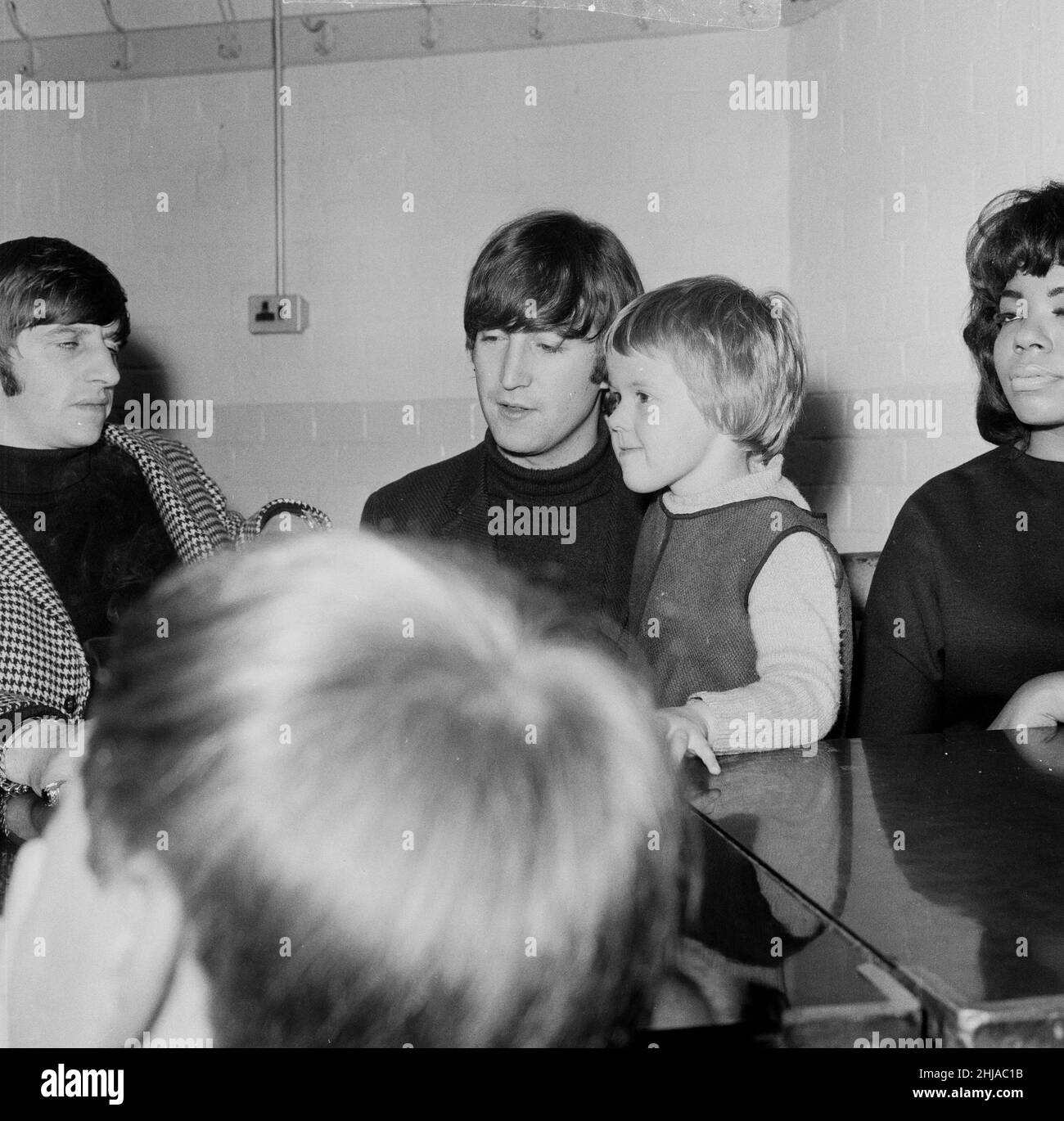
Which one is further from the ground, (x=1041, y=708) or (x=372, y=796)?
(x=372, y=796)

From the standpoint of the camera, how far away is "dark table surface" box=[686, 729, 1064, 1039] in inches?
17.5

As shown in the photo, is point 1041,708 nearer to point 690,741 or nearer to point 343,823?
point 690,741

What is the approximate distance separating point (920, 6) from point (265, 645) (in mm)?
2863

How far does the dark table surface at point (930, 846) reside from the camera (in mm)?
444

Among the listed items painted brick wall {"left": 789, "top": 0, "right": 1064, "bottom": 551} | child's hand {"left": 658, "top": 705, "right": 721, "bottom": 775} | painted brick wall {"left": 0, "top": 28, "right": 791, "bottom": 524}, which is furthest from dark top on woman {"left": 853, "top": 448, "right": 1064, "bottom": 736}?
painted brick wall {"left": 0, "top": 28, "right": 791, "bottom": 524}

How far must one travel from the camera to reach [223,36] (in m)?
3.23

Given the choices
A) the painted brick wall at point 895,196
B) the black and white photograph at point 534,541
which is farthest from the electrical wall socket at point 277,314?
the painted brick wall at point 895,196

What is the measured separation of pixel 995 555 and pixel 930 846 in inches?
39.6

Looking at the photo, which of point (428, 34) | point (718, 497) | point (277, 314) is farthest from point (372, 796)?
point (428, 34)

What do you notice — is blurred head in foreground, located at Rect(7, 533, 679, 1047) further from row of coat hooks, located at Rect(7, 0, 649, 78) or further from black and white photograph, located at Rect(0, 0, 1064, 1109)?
row of coat hooks, located at Rect(7, 0, 649, 78)

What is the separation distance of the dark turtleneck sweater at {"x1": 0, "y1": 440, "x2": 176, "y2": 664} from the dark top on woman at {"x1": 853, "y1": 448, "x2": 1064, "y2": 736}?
114 centimetres

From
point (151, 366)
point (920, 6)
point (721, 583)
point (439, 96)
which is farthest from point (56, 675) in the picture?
point (920, 6)

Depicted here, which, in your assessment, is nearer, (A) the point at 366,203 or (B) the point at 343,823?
(B) the point at 343,823
